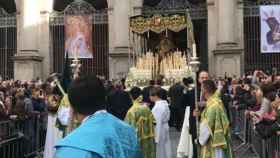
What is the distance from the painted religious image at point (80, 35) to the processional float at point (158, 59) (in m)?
1.98

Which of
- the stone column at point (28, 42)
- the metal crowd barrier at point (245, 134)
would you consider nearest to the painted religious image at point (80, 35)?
the stone column at point (28, 42)

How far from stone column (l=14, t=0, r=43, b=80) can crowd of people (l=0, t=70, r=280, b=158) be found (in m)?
10.0

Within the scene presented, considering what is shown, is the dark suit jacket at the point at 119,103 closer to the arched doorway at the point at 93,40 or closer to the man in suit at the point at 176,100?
the man in suit at the point at 176,100

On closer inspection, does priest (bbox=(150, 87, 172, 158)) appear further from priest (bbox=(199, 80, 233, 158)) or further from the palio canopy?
the palio canopy

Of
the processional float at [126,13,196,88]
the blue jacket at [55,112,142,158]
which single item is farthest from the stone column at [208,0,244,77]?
the blue jacket at [55,112,142,158]

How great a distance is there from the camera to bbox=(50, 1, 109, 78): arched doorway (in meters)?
25.2

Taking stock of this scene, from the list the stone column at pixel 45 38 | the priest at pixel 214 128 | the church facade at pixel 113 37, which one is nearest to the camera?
the priest at pixel 214 128

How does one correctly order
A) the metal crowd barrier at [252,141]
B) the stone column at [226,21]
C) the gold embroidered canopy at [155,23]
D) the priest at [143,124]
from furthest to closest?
1. the stone column at [226,21]
2. the gold embroidered canopy at [155,23]
3. the metal crowd barrier at [252,141]
4. the priest at [143,124]

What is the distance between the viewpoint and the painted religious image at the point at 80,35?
2397 centimetres

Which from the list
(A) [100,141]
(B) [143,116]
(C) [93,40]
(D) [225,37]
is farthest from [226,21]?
(A) [100,141]

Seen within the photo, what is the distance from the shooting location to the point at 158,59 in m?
23.3

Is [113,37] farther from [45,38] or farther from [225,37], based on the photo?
[225,37]

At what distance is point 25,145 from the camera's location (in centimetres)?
1080

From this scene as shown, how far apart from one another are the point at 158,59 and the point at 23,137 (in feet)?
43.9
